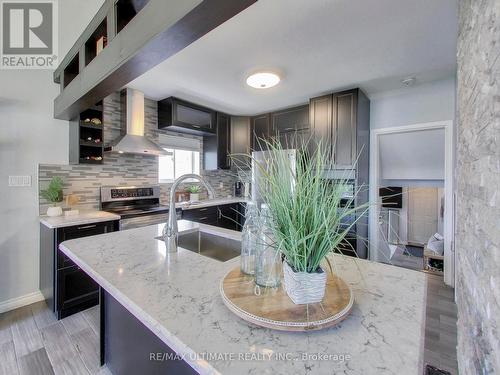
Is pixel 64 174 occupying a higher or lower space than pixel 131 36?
lower

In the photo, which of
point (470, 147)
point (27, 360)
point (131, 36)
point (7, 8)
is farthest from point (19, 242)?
point (470, 147)

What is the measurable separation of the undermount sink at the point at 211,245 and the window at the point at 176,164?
210cm

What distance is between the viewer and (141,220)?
2.69 m

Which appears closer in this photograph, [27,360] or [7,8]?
[27,360]

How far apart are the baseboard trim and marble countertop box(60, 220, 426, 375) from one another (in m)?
2.08

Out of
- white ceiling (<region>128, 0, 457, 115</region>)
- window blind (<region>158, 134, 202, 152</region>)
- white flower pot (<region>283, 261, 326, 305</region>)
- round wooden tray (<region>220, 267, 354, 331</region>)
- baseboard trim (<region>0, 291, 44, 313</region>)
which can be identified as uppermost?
white ceiling (<region>128, 0, 457, 115</region>)

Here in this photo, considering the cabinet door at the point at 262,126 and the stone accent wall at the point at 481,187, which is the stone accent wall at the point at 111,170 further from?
the stone accent wall at the point at 481,187

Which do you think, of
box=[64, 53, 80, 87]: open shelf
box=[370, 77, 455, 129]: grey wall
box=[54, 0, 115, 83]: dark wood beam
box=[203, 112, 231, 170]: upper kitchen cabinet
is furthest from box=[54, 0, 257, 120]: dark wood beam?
box=[370, 77, 455, 129]: grey wall

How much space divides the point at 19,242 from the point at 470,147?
137 inches

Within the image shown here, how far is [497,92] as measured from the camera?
0.43 meters

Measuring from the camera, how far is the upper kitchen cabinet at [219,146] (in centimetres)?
404

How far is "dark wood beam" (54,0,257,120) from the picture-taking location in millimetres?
965

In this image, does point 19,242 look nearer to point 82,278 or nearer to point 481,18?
point 82,278

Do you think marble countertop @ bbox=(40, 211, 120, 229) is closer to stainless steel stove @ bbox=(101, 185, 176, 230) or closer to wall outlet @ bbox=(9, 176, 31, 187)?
stainless steel stove @ bbox=(101, 185, 176, 230)
